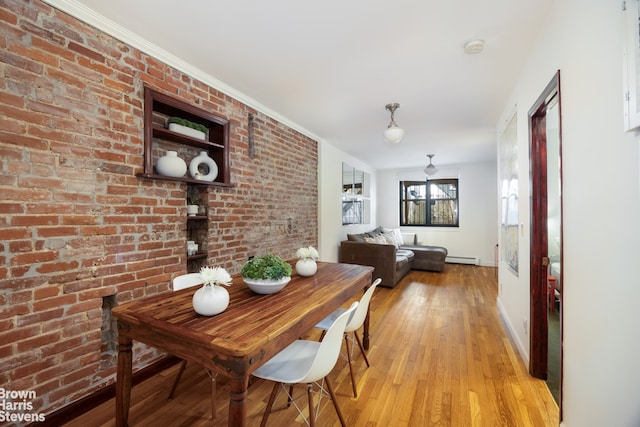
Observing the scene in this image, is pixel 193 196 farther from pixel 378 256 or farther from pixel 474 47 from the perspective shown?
pixel 378 256

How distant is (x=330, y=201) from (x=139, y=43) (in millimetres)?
3358

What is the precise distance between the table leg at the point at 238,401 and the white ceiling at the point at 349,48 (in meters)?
→ 1.97

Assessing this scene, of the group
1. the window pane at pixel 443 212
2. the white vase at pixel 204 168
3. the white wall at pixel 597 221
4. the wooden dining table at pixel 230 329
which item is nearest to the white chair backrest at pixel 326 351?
the wooden dining table at pixel 230 329

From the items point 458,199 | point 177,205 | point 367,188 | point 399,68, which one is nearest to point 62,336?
point 177,205

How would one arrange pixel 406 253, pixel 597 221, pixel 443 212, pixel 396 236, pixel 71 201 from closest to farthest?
pixel 597 221
pixel 71 201
pixel 406 253
pixel 396 236
pixel 443 212

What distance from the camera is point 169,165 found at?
2203mm

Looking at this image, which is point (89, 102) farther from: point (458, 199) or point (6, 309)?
point (458, 199)

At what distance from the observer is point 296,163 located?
3961 mm

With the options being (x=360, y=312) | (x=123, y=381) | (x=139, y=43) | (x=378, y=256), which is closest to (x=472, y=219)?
(x=378, y=256)

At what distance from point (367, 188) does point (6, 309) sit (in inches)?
248

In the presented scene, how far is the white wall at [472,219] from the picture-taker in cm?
650

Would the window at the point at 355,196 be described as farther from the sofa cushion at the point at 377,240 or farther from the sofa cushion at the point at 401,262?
the sofa cushion at the point at 401,262

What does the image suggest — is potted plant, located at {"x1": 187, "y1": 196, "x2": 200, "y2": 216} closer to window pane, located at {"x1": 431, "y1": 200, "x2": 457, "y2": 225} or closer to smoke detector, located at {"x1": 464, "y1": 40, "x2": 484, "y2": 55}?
smoke detector, located at {"x1": 464, "y1": 40, "x2": 484, "y2": 55}

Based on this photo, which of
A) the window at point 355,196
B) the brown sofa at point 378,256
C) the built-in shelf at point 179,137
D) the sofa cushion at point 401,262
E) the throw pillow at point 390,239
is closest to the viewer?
the built-in shelf at point 179,137
